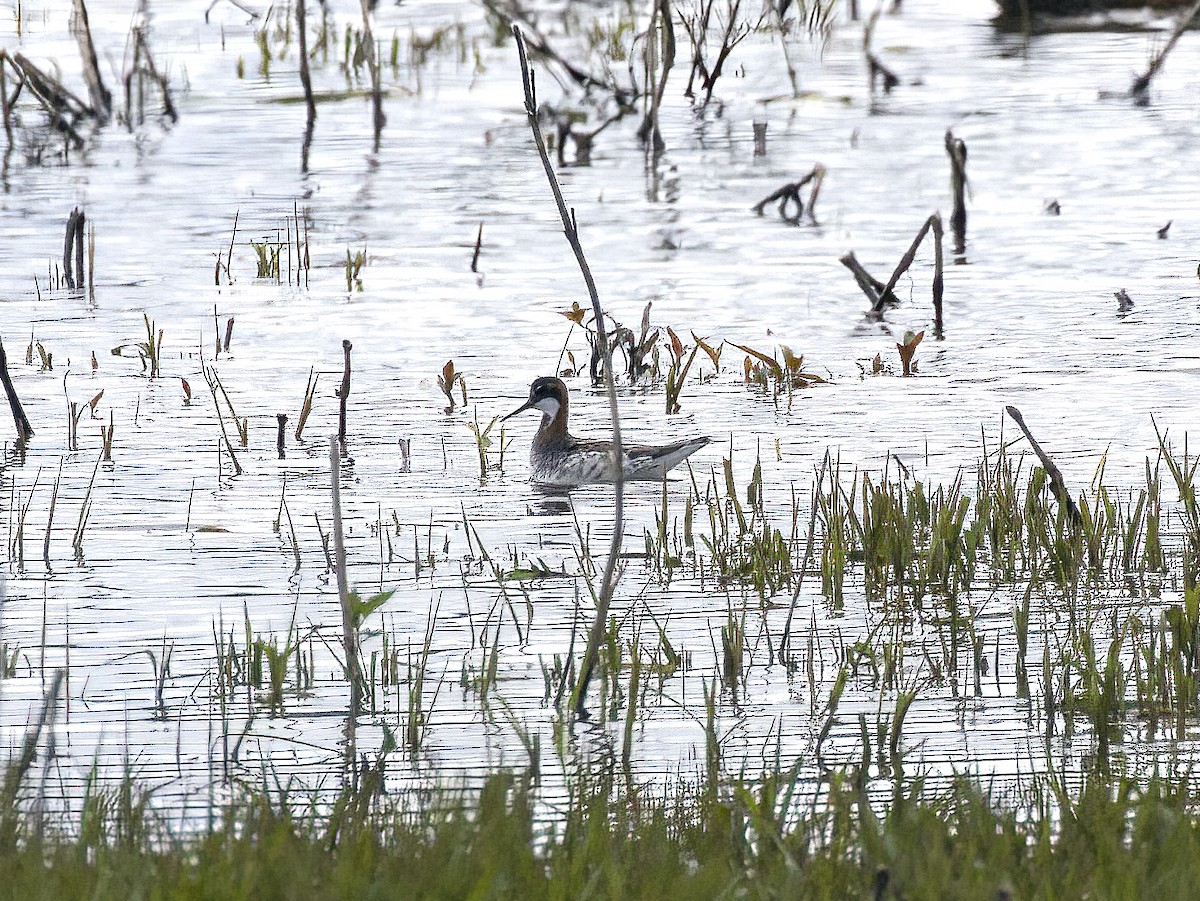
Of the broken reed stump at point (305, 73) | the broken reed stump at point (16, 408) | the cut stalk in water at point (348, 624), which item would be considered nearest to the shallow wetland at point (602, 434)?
the cut stalk in water at point (348, 624)

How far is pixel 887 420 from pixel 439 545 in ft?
10.3

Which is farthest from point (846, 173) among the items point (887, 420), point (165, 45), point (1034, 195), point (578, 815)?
point (578, 815)

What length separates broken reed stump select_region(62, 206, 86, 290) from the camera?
43.1ft

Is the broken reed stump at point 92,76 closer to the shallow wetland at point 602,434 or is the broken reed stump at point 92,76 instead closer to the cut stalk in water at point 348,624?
the shallow wetland at point 602,434

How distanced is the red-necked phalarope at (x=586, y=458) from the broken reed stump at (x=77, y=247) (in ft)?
16.1

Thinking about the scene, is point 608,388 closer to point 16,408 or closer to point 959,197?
point 16,408

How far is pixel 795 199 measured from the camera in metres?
16.1

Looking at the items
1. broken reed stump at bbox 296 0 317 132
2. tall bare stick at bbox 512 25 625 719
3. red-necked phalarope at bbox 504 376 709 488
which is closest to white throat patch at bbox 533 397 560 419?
red-necked phalarope at bbox 504 376 709 488

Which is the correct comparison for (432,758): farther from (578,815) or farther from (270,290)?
(270,290)

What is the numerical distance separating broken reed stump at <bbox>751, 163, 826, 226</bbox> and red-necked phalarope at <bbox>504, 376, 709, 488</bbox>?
6665 mm

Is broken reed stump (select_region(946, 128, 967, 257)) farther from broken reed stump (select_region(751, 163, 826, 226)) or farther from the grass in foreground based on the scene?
the grass in foreground

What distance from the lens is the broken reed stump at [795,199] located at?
1584cm

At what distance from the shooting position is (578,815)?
4.31 metres

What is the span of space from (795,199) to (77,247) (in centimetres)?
579
